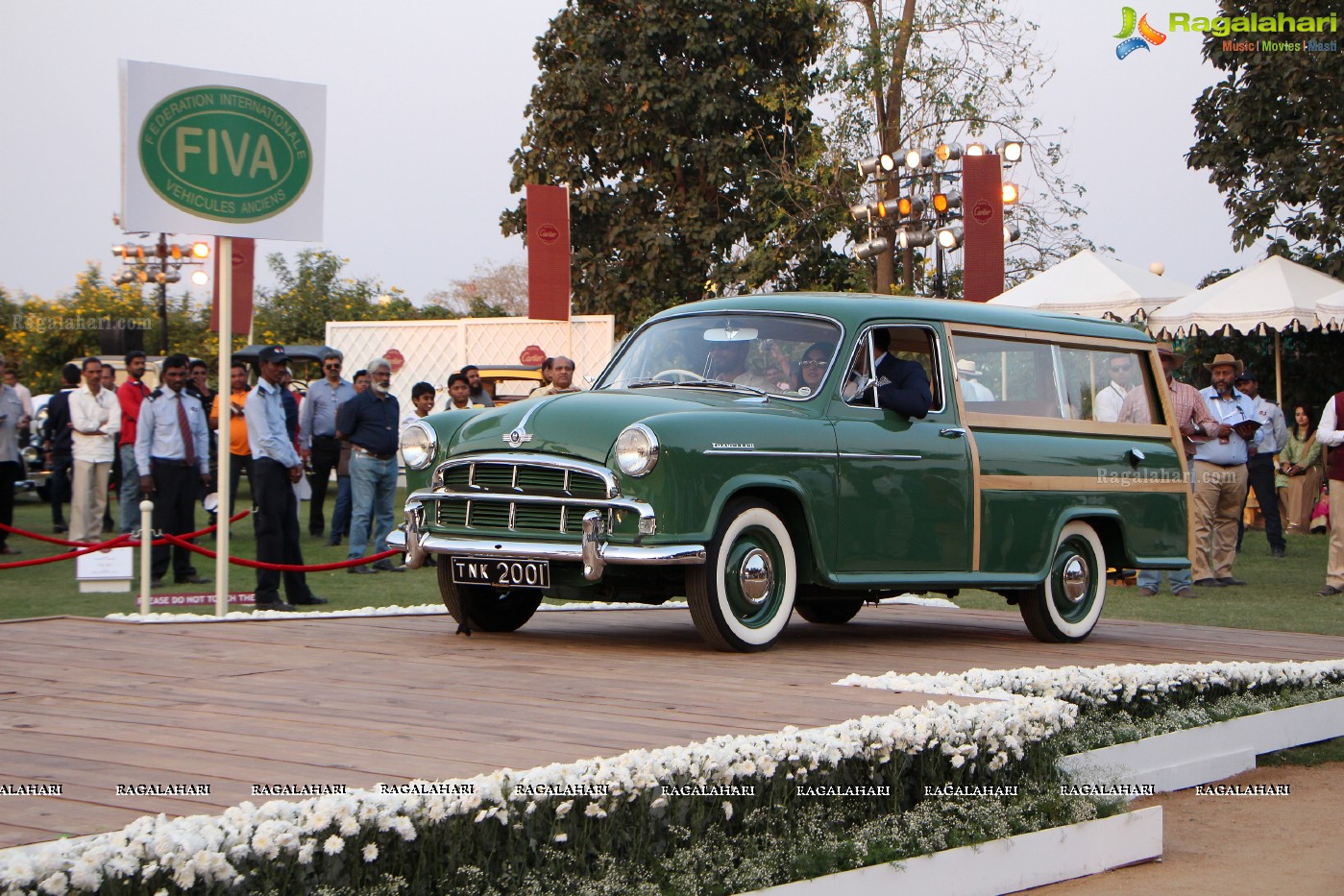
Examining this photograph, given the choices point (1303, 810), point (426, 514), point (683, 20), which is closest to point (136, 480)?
point (426, 514)

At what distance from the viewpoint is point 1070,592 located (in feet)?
31.1

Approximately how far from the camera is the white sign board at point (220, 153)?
31.2ft

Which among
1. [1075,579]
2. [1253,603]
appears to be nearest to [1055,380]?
[1075,579]

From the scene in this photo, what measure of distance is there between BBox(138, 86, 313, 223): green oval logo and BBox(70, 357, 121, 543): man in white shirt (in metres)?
7.32

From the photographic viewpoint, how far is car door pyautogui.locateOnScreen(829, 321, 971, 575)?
8.18 m

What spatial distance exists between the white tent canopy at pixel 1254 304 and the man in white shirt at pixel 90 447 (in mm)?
13092

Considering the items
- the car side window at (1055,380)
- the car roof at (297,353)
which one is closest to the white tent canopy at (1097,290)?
the car side window at (1055,380)

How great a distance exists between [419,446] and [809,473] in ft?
6.69

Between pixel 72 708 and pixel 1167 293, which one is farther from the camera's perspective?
pixel 1167 293

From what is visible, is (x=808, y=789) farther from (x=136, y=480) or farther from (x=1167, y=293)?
(x=1167, y=293)

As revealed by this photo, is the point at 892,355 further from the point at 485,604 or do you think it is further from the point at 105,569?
the point at 105,569

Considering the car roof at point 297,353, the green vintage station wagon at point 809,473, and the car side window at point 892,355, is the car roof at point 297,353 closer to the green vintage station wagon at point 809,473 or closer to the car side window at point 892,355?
the green vintage station wagon at point 809,473

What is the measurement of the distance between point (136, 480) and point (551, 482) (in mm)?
9936

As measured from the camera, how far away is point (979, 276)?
66.8 ft
